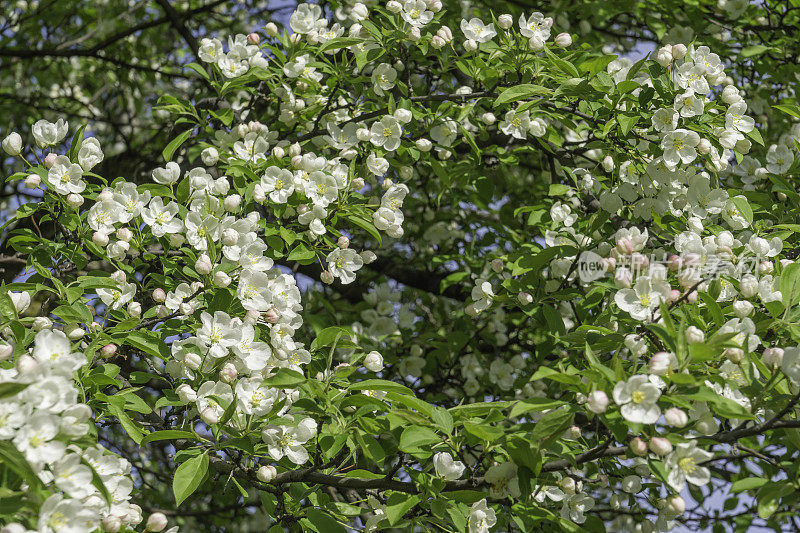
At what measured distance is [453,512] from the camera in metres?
1.95

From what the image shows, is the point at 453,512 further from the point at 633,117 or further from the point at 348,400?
the point at 633,117

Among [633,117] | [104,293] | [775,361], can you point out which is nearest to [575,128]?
[633,117]

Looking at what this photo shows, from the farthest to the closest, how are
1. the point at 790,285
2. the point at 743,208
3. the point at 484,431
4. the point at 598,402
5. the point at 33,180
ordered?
the point at 743,208, the point at 33,180, the point at 790,285, the point at 484,431, the point at 598,402

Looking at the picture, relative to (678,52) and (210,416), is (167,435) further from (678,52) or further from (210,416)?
(678,52)

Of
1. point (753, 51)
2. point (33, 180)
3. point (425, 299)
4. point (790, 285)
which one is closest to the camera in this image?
point (790, 285)

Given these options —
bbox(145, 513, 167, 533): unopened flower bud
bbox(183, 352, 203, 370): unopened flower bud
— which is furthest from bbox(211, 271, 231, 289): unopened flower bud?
bbox(145, 513, 167, 533): unopened flower bud

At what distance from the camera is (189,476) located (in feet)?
6.37

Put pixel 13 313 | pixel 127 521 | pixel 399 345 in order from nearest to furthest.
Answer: pixel 127 521 → pixel 13 313 → pixel 399 345

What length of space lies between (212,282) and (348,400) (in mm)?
635

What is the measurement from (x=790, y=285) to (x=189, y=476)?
5.91 feet

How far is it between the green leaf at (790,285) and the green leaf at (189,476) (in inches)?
68.1

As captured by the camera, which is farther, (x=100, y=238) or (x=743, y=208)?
(x=743, y=208)

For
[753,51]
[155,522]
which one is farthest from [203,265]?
[753,51]

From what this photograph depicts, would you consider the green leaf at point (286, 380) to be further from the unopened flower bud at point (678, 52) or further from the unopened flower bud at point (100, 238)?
the unopened flower bud at point (678, 52)
